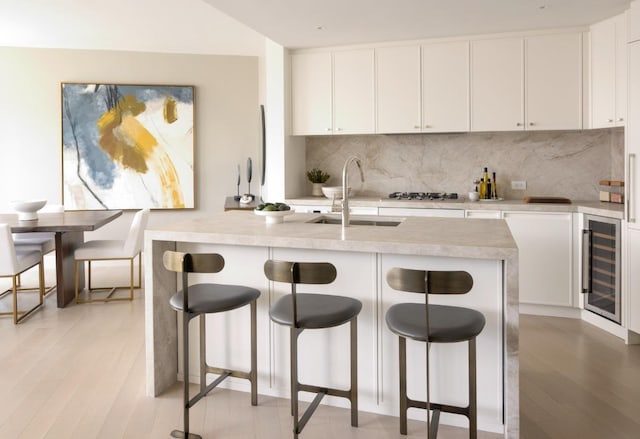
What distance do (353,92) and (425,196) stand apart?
4.17ft

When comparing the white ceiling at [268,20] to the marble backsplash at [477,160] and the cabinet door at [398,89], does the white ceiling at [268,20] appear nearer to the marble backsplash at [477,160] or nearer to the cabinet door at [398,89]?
the cabinet door at [398,89]

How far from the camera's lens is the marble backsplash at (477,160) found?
505 cm

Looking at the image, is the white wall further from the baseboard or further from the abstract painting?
the baseboard


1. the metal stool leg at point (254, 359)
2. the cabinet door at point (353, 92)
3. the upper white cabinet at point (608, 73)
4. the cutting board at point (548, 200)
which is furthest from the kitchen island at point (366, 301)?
the cabinet door at point (353, 92)

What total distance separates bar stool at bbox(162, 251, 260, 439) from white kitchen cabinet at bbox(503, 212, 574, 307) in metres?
2.73

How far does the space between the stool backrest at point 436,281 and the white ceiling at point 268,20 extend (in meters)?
2.59

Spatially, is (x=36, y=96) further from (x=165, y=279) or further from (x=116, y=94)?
(x=165, y=279)

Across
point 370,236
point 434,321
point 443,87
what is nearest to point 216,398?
point 370,236

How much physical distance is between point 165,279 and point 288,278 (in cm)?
115

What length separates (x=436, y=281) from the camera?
215cm

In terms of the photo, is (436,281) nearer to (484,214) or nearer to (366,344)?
(366,344)

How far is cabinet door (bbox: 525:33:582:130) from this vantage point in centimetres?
469

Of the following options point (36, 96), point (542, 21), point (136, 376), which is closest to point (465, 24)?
point (542, 21)

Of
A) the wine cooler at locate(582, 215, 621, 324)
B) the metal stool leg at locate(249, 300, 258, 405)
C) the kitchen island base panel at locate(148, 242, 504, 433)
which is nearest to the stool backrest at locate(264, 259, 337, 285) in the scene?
the kitchen island base panel at locate(148, 242, 504, 433)
